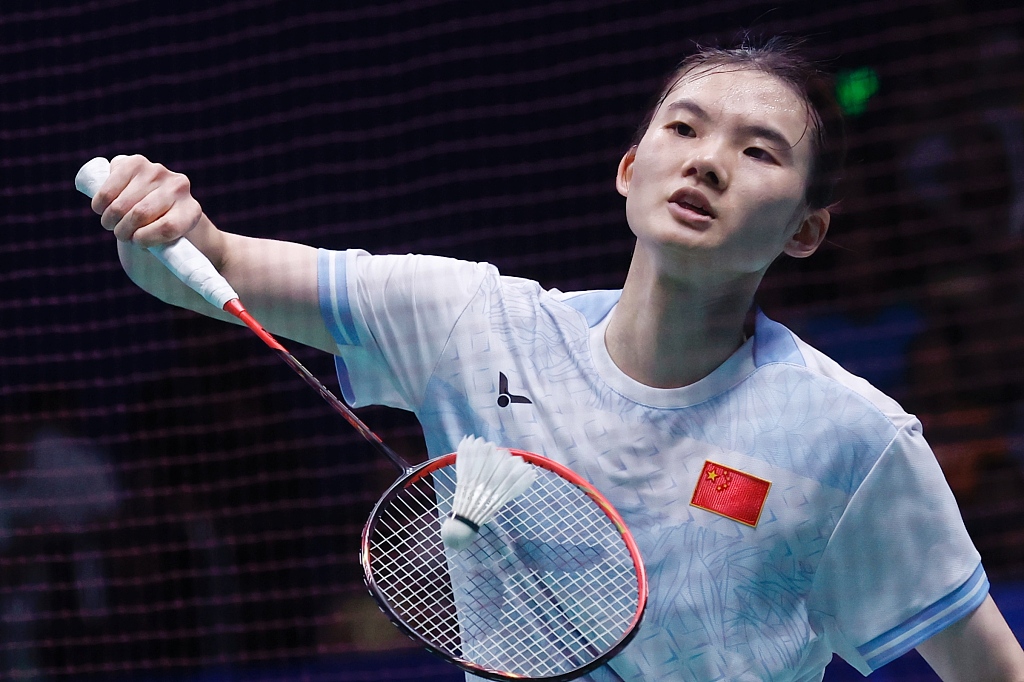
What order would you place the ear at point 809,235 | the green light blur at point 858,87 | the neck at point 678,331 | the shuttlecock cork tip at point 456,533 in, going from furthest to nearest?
the green light blur at point 858,87, the ear at point 809,235, the neck at point 678,331, the shuttlecock cork tip at point 456,533

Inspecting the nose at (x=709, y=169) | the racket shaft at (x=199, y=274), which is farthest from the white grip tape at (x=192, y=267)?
the nose at (x=709, y=169)

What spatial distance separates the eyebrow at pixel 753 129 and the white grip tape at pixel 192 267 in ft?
2.77

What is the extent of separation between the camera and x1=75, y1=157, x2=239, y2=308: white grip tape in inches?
79.6

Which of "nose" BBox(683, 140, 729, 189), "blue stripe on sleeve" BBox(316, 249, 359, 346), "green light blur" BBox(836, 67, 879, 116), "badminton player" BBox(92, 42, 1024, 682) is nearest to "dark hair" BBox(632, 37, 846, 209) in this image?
"badminton player" BBox(92, 42, 1024, 682)

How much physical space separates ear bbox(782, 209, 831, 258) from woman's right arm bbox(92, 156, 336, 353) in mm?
883

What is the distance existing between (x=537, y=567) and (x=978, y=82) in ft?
11.3

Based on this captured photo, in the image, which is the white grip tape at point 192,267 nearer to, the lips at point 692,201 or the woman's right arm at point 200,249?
the woman's right arm at point 200,249

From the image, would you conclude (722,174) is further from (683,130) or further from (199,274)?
(199,274)

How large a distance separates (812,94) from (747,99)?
19 centimetres

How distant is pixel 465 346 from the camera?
7.20ft

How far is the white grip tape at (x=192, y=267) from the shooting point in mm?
2021

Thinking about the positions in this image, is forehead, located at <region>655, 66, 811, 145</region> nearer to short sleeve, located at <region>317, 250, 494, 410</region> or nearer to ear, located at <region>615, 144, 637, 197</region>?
ear, located at <region>615, 144, 637, 197</region>

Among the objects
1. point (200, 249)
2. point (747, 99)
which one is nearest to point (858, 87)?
point (747, 99)

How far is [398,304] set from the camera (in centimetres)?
221
